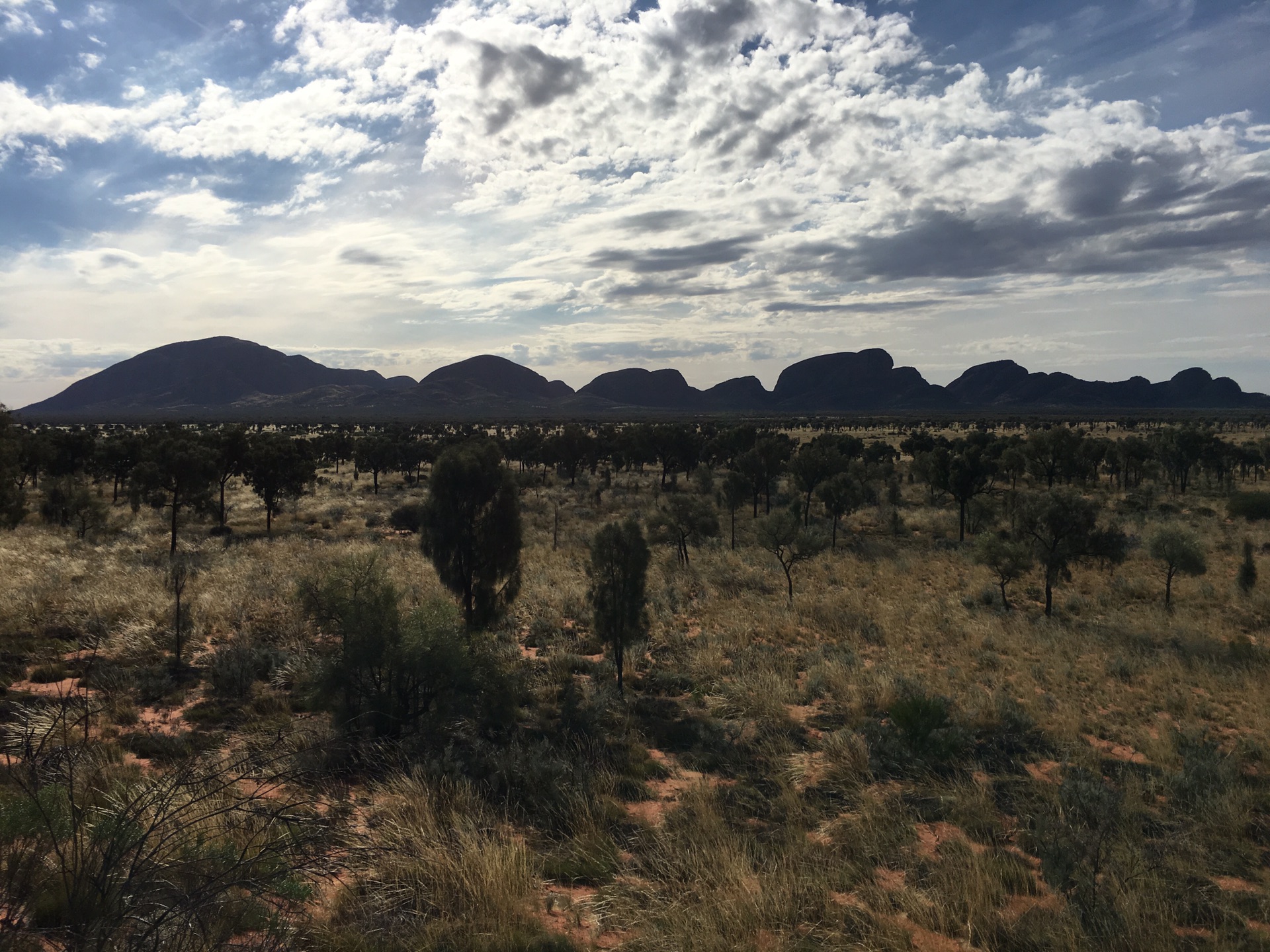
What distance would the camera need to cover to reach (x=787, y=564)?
24891 mm

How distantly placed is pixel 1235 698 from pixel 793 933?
14.7 m

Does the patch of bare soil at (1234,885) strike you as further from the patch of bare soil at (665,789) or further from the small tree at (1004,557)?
the small tree at (1004,557)

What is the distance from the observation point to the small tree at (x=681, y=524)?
32344 mm

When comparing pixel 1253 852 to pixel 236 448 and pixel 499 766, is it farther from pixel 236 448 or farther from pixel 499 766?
pixel 236 448

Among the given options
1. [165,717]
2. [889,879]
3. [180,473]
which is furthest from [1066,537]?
[180,473]

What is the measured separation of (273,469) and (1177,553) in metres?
43.3

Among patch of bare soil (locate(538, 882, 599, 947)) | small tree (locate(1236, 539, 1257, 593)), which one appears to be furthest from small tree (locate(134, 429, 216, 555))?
small tree (locate(1236, 539, 1257, 593))

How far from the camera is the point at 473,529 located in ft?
54.7

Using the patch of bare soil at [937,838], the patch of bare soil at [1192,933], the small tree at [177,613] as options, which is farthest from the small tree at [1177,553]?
the small tree at [177,613]

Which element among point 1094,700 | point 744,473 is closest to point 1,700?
point 1094,700

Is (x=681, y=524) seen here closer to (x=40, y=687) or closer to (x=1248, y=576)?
(x=1248, y=576)

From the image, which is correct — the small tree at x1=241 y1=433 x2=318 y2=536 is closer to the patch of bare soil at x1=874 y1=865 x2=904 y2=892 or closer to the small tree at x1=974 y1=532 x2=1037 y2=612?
the small tree at x1=974 y1=532 x2=1037 y2=612

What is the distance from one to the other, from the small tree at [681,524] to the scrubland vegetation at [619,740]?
1701 mm

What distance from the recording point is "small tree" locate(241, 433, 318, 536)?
37594 millimetres
